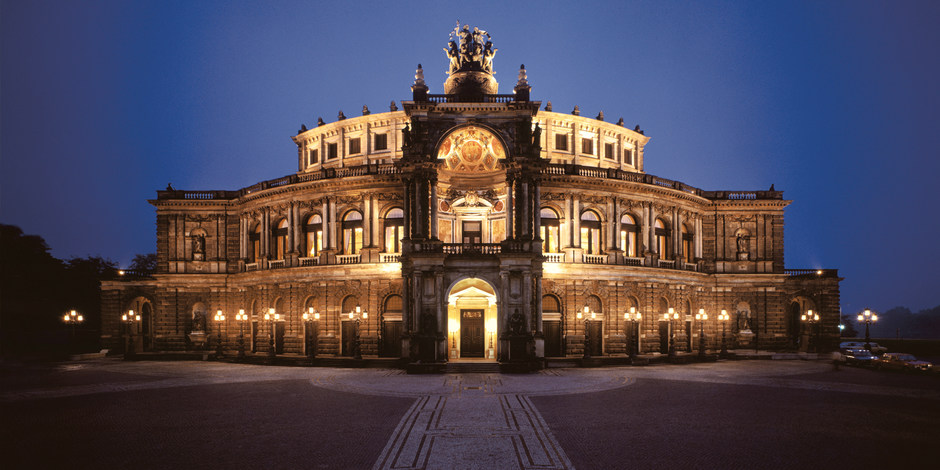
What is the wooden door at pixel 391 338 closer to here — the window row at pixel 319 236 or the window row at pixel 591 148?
the window row at pixel 319 236

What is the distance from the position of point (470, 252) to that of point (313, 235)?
15.6 metres

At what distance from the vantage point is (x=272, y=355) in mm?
42500

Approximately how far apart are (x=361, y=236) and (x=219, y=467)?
105 ft

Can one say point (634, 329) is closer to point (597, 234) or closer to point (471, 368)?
point (597, 234)

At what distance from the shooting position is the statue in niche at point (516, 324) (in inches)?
1436

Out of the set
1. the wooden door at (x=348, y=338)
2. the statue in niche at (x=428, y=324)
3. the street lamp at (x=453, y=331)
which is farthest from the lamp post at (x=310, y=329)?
the street lamp at (x=453, y=331)

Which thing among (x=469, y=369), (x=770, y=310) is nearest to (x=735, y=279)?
(x=770, y=310)

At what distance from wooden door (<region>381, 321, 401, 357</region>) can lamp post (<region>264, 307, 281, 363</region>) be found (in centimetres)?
832

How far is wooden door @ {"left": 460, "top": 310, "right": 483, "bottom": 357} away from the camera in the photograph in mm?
41000

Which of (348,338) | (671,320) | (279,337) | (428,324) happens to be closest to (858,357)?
(671,320)

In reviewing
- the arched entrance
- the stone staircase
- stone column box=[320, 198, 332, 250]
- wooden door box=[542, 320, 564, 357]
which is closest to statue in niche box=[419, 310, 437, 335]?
the stone staircase

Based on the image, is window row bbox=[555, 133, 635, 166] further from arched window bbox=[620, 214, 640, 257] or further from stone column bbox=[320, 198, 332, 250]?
stone column bbox=[320, 198, 332, 250]

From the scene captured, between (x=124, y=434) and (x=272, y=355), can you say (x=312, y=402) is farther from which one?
(x=272, y=355)

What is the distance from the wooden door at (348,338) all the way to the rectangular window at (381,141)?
54.5 ft
